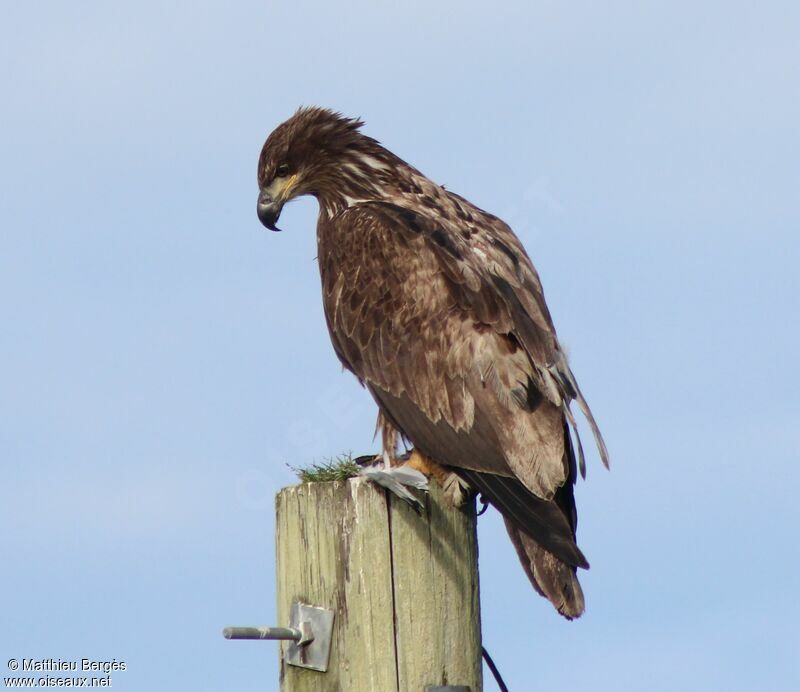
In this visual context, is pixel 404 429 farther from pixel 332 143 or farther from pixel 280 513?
pixel 332 143

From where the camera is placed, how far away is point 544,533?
237 inches

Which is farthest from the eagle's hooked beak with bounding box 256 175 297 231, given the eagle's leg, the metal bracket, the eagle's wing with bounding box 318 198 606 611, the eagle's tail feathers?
the metal bracket

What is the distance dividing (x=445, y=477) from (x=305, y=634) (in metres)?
1.41

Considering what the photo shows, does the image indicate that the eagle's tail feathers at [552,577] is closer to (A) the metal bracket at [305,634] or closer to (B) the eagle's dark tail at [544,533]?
(B) the eagle's dark tail at [544,533]

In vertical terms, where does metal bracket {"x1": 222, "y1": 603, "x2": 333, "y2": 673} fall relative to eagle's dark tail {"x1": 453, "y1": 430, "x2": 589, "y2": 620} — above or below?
below

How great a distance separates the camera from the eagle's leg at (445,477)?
612cm

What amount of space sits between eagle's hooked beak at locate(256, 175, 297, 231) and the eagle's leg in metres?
2.15

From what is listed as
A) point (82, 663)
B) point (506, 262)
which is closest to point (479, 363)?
point (506, 262)

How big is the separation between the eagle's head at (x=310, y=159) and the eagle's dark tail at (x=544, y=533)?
258 cm

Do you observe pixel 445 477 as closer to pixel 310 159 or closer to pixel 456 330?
pixel 456 330

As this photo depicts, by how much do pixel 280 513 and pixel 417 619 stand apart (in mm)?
764

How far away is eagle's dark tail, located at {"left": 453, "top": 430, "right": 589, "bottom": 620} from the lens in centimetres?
594

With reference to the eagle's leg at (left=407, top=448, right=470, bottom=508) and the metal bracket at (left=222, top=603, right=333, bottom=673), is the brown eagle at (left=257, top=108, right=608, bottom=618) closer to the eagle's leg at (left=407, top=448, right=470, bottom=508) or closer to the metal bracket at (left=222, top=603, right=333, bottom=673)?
the eagle's leg at (left=407, top=448, right=470, bottom=508)

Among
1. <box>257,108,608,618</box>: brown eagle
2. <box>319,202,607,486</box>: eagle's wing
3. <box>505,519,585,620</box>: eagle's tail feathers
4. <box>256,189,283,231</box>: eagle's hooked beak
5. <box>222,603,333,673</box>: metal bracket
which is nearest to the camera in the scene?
<box>222,603,333,673</box>: metal bracket
